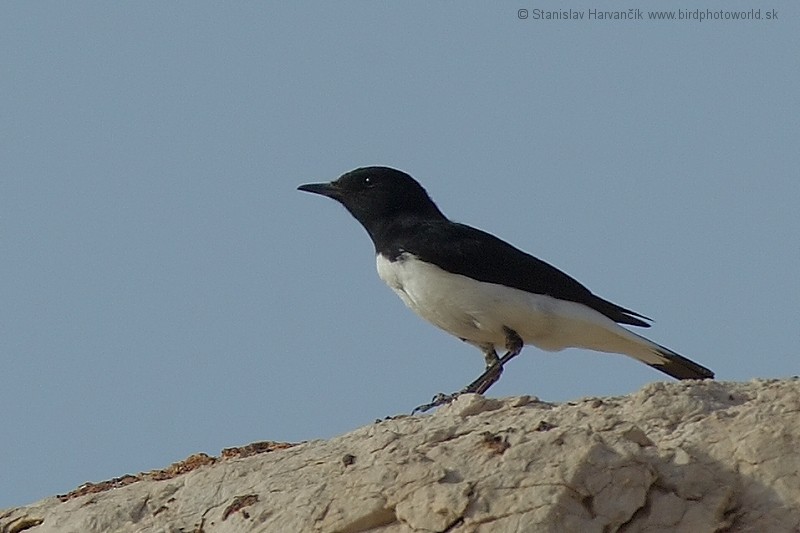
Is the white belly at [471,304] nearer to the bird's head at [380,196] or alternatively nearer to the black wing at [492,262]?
the black wing at [492,262]

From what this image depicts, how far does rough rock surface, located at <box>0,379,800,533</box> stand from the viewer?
22.7ft

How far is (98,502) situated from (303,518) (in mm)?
1828

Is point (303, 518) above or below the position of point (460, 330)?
below

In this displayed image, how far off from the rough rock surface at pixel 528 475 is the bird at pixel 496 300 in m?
2.80

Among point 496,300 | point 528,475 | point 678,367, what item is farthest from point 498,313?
point 528,475

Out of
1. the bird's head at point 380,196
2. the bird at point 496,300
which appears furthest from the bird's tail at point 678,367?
the bird's head at point 380,196

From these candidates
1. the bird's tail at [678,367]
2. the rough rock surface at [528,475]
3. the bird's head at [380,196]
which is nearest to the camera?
the rough rock surface at [528,475]

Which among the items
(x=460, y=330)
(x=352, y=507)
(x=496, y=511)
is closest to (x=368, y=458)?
(x=352, y=507)

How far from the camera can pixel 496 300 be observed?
11086mm

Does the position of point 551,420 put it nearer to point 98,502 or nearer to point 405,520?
point 405,520

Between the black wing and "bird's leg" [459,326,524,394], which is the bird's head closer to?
the black wing

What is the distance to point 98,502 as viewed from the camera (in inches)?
339

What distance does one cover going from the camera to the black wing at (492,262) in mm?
11211

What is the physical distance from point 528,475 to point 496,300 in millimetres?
4151
